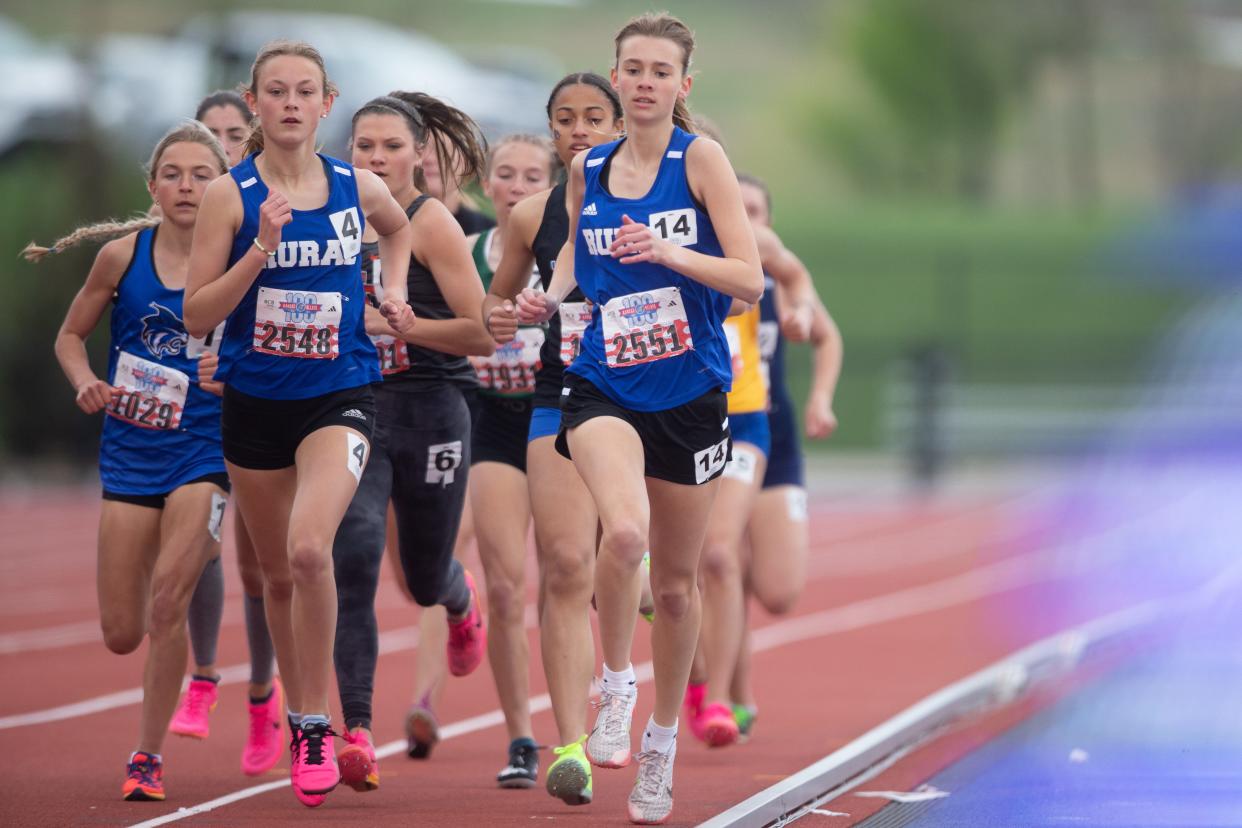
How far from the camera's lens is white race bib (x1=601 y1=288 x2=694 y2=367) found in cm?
575

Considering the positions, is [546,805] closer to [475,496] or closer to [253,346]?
[475,496]

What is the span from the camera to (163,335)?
679 cm

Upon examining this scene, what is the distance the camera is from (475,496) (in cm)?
711

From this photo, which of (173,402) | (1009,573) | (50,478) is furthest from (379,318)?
(50,478)

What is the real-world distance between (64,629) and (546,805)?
721 cm

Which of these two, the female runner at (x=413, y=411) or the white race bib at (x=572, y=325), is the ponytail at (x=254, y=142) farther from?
the white race bib at (x=572, y=325)

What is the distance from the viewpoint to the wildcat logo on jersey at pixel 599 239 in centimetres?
575

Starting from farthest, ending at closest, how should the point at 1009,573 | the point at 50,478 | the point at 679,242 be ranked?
the point at 50,478 < the point at 1009,573 < the point at 679,242

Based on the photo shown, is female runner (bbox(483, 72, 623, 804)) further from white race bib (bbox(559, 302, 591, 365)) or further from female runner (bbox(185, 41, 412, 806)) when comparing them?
female runner (bbox(185, 41, 412, 806))

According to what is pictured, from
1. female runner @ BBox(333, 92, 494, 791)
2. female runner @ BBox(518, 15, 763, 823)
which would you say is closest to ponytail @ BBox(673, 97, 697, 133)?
female runner @ BBox(518, 15, 763, 823)

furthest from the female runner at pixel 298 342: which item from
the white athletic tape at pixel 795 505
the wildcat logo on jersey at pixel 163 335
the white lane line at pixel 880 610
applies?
the white athletic tape at pixel 795 505

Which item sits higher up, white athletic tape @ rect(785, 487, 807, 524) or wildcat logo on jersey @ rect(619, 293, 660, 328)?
wildcat logo on jersey @ rect(619, 293, 660, 328)

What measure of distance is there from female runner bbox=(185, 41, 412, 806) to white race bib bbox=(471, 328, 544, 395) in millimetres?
1198

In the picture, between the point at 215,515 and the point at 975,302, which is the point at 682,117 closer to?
the point at 215,515
